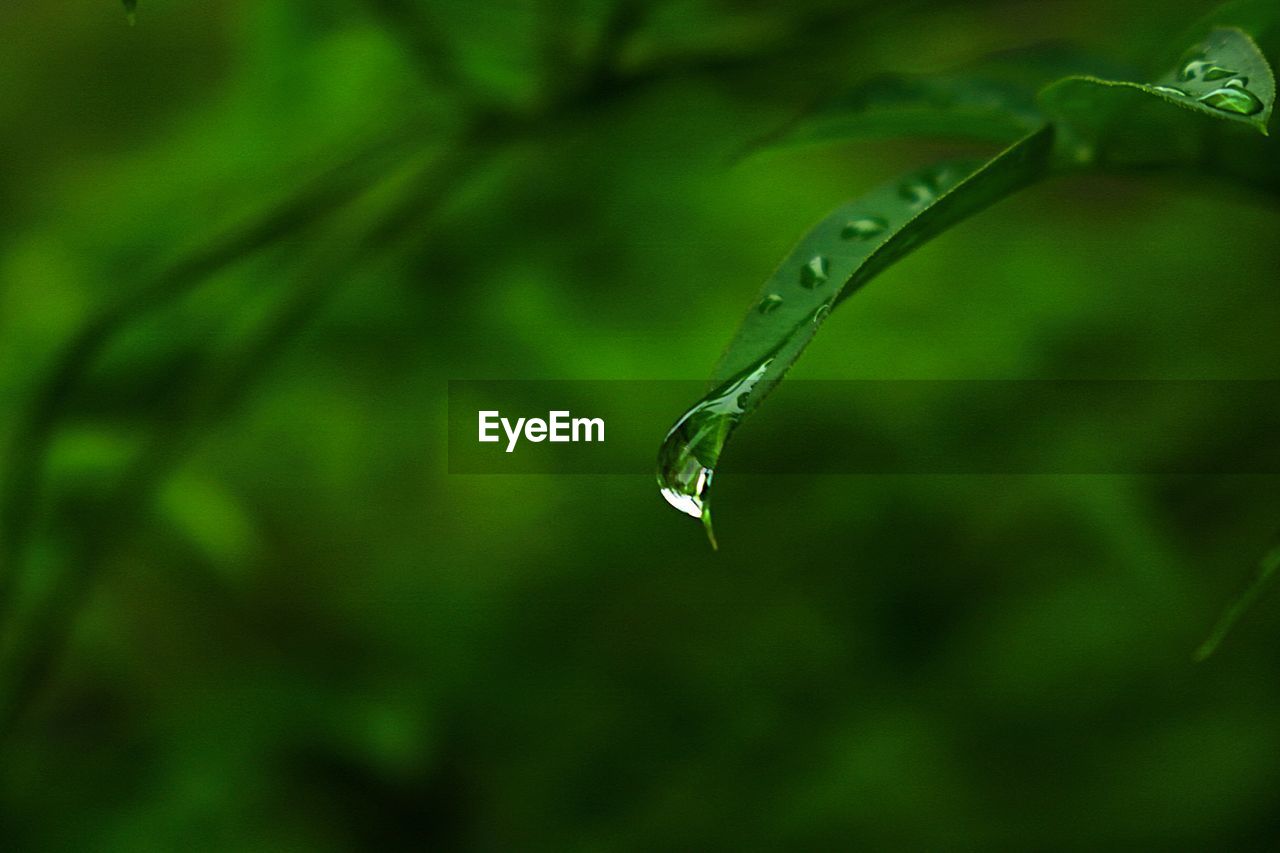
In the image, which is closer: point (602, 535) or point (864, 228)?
point (864, 228)

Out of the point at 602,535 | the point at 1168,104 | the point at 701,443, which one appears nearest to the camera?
the point at 701,443

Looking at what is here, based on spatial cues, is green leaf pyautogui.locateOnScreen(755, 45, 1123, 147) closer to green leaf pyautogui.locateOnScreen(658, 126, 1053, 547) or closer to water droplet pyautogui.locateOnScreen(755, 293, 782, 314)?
green leaf pyautogui.locateOnScreen(658, 126, 1053, 547)

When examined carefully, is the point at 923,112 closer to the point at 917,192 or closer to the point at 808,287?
the point at 917,192

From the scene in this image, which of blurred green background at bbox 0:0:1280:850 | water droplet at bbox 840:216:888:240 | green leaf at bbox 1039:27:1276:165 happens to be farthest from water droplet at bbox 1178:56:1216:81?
blurred green background at bbox 0:0:1280:850

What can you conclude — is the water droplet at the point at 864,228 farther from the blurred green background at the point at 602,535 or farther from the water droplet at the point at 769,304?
the blurred green background at the point at 602,535

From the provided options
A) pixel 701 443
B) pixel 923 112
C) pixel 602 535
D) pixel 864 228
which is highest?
pixel 602 535

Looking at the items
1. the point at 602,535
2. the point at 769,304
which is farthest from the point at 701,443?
the point at 602,535

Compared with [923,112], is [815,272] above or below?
below
